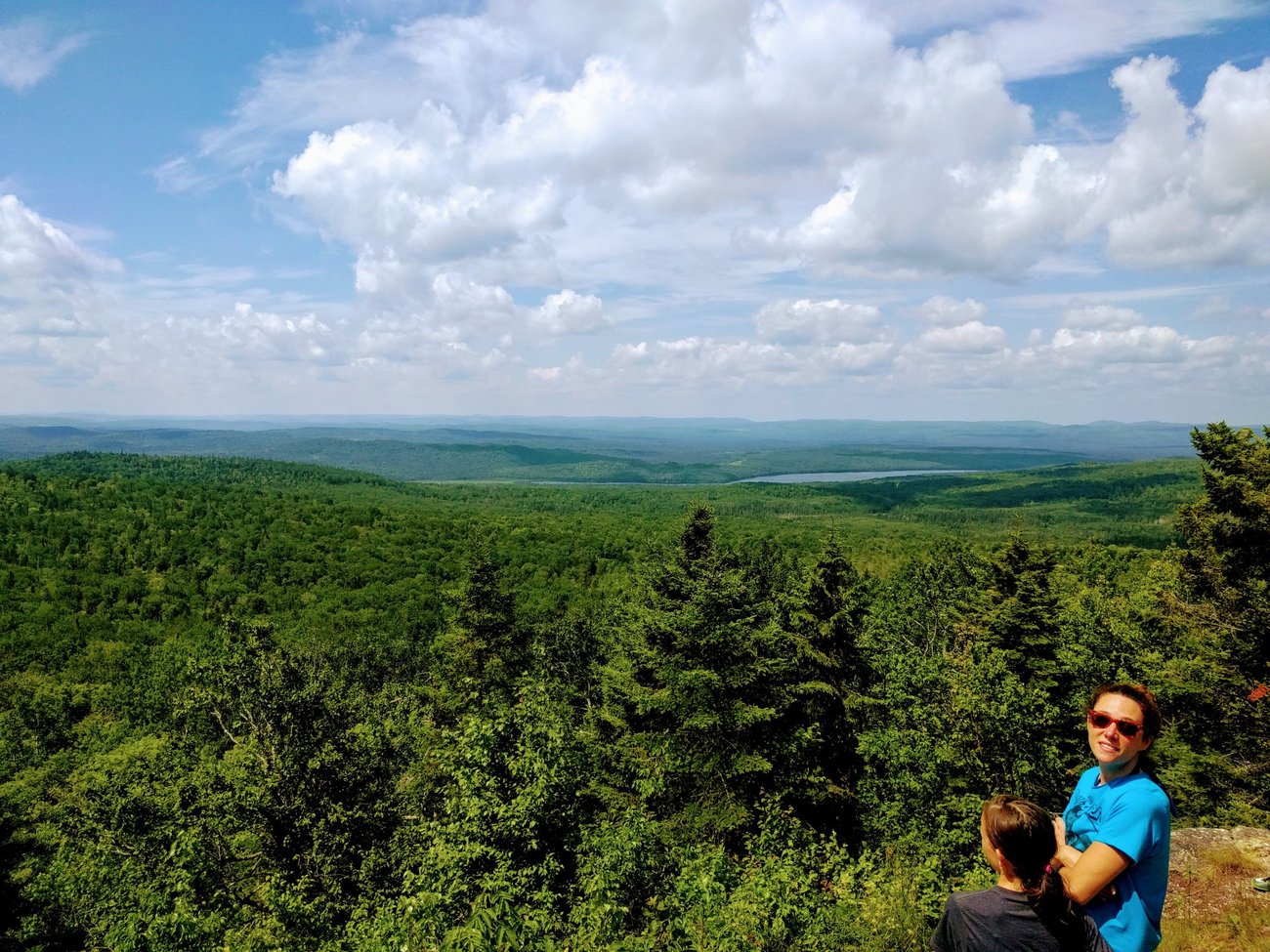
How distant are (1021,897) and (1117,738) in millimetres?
1408

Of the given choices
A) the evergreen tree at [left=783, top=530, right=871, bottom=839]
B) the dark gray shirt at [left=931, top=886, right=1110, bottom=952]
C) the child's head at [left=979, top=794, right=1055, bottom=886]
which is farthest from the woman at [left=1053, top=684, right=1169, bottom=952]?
the evergreen tree at [left=783, top=530, right=871, bottom=839]

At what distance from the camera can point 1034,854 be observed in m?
3.77

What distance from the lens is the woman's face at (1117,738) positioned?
437cm

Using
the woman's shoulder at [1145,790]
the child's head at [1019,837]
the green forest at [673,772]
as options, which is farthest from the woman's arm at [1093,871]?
the green forest at [673,772]

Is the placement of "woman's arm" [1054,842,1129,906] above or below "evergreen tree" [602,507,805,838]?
above

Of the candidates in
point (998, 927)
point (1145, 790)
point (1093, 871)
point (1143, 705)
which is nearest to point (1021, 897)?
point (998, 927)

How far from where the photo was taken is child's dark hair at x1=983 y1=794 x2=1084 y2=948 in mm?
3758

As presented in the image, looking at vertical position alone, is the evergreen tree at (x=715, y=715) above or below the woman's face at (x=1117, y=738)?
below

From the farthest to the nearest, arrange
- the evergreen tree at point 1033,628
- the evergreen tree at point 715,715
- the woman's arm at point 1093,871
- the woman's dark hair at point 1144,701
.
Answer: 1. the evergreen tree at point 1033,628
2. the evergreen tree at point 715,715
3. the woman's dark hair at point 1144,701
4. the woman's arm at point 1093,871

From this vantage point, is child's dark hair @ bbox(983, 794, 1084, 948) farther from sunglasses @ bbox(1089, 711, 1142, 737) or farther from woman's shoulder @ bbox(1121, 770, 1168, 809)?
sunglasses @ bbox(1089, 711, 1142, 737)

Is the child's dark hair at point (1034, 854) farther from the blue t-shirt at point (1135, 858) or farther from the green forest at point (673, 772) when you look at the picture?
the green forest at point (673, 772)

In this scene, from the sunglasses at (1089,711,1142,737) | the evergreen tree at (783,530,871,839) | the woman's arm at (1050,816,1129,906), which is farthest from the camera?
the evergreen tree at (783,530,871,839)

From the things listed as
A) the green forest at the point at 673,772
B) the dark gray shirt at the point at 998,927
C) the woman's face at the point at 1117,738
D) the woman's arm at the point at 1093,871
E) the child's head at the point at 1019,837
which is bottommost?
the green forest at the point at 673,772

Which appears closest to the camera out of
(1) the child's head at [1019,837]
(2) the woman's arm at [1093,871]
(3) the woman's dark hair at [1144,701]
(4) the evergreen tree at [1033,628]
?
(1) the child's head at [1019,837]
